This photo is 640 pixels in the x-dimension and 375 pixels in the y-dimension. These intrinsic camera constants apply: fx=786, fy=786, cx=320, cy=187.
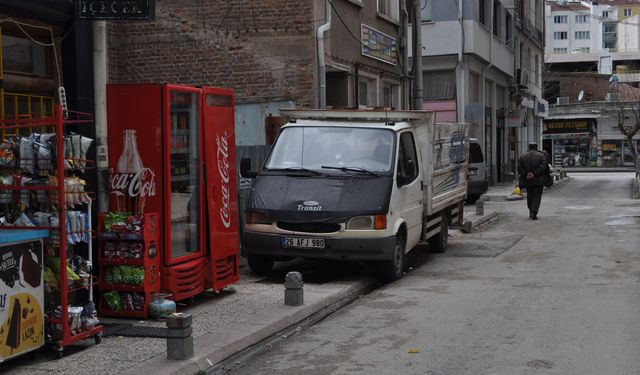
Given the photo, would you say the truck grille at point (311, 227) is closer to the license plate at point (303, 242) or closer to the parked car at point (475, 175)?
the license plate at point (303, 242)

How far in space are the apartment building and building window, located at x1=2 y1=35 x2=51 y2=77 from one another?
15.9 metres

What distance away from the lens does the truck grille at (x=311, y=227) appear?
34.0 ft

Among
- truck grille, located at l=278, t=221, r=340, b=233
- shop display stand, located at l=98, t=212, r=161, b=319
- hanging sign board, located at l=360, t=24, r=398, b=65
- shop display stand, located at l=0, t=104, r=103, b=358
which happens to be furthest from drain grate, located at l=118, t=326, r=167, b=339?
hanging sign board, located at l=360, t=24, r=398, b=65

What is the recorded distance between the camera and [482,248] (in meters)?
14.7

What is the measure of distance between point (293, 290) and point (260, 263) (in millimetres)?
2460

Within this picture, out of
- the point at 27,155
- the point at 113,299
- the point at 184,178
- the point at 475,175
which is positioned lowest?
the point at 113,299

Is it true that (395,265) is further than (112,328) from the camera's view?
Yes

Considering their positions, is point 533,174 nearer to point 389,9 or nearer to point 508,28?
point 389,9

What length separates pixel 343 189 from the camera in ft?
34.5

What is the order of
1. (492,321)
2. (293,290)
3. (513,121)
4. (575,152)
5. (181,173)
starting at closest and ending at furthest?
(492,321)
(181,173)
(293,290)
(513,121)
(575,152)

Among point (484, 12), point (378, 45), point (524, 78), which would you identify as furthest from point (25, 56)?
point (524, 78)

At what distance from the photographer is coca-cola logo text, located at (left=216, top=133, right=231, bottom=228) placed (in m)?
9.06

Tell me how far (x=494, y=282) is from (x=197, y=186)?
4518 mm

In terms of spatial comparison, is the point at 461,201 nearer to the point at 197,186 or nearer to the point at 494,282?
the point at 494,282
